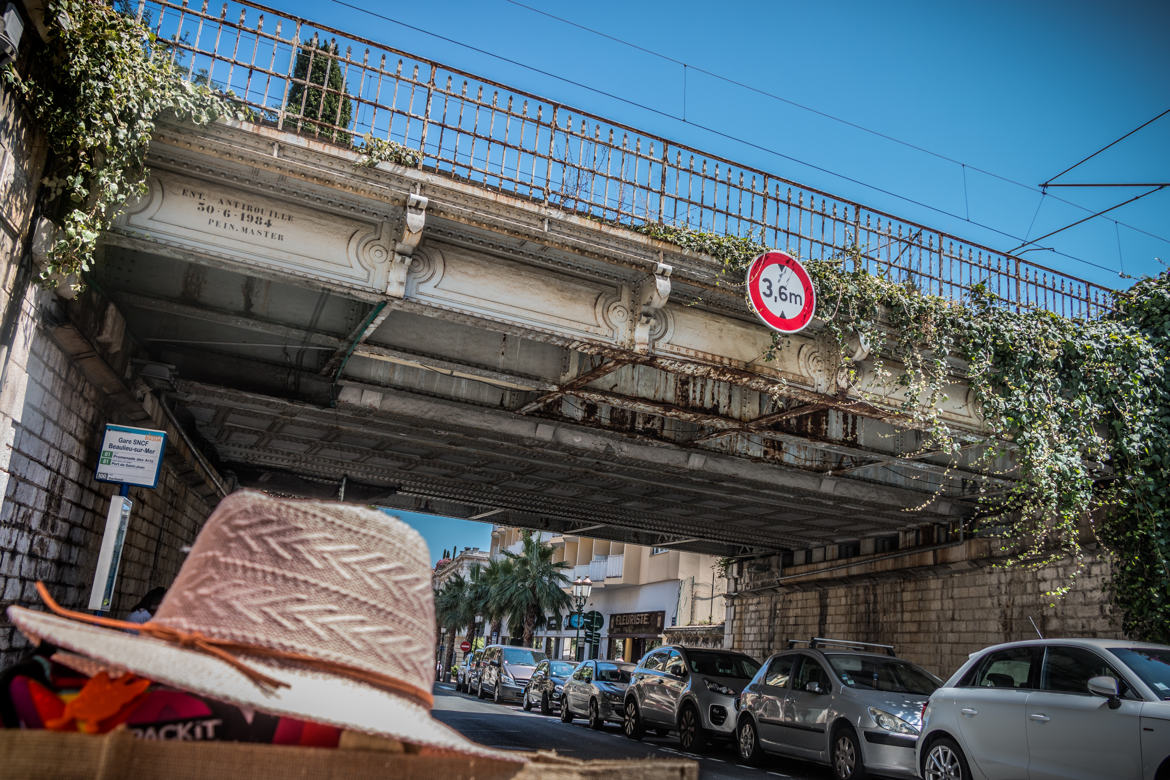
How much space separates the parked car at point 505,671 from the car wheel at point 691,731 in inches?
556

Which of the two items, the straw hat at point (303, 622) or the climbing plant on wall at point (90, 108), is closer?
the straw hat at point (303, 622)

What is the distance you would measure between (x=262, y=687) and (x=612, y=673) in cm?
2130

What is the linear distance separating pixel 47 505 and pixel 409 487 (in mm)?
13309

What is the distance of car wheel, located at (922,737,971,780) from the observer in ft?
28.9

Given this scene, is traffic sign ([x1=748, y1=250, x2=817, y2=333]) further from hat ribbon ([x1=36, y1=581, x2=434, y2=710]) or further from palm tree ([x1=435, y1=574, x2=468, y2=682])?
A: palm tree ([x1=435, y1=574, x2=468, y2=682])

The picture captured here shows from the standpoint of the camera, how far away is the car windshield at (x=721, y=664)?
667 inches

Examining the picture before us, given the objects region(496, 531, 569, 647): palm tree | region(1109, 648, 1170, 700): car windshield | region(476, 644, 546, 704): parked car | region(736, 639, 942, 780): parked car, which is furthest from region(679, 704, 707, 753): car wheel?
region(496, 531, 569, 647): palm tree

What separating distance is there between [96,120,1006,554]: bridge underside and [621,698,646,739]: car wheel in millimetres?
4537

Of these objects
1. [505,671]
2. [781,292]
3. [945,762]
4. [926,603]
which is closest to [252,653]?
[945,762]

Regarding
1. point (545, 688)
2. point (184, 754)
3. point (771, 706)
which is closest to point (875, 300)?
point (771, 706)

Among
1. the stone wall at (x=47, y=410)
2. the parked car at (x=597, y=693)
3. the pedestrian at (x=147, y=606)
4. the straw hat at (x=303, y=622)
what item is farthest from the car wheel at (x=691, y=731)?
the straw hat at (x=303, y=622)

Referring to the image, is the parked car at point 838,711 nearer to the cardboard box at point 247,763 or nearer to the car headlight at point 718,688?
the car headlight at point 718,688

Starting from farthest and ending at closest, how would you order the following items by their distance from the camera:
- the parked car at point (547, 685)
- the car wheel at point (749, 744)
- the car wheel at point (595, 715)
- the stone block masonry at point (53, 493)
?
1. the parked car at point (547, 685)
2. the car wheel at point (595, 715)
3. the car wheel at point (749, 744)
4. the stone block masonry at point (53, 493)

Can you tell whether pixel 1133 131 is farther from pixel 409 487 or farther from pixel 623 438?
pixel 409 487
